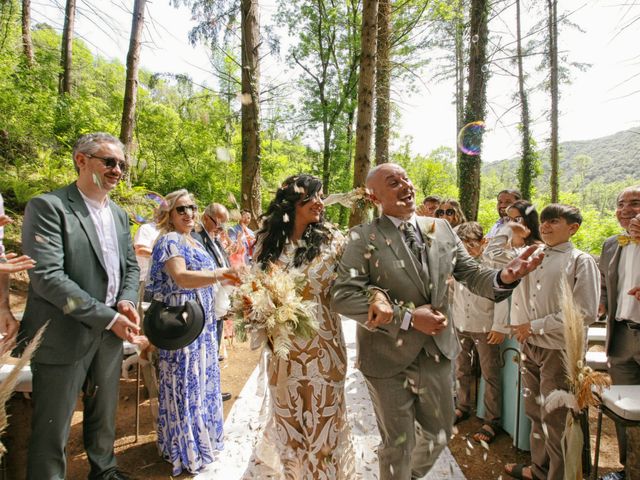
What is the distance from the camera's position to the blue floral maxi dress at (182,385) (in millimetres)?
3281

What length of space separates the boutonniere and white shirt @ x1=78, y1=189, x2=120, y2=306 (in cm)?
234

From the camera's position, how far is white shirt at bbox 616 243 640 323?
317cm

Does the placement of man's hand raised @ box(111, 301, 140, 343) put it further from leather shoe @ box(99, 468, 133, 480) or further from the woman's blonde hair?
leather shoe @ box(99, 468, 133, 480)

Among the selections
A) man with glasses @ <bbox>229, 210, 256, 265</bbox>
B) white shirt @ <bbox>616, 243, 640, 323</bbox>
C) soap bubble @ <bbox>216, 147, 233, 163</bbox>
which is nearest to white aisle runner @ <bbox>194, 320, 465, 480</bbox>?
white shirt @ <bbox>616, 243, 640, 323</bbox>

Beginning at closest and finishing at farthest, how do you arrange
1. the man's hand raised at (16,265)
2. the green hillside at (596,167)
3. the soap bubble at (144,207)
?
the man's hand raised at (16,265)
the soap bubble at (144,207)
the green hillside at (596,167)

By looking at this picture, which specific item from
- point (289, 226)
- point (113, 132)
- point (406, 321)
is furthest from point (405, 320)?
point (113, 132)

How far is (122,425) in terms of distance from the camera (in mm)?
4203

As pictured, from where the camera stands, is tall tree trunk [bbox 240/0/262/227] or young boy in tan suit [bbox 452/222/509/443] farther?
tall tree trunk [bbox 240/0/262/227]

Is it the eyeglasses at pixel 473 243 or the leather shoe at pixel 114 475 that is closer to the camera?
the leather shoe at pixel 114 475

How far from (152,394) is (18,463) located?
1.05 m

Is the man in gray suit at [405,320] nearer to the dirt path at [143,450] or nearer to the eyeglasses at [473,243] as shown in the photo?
the dirt path at [143,450]

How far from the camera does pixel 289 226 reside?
2.91 m

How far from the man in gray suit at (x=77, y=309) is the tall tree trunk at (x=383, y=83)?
6223 millimetres

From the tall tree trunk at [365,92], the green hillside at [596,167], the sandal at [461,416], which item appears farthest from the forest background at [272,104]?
the green hillside at [596,167]
